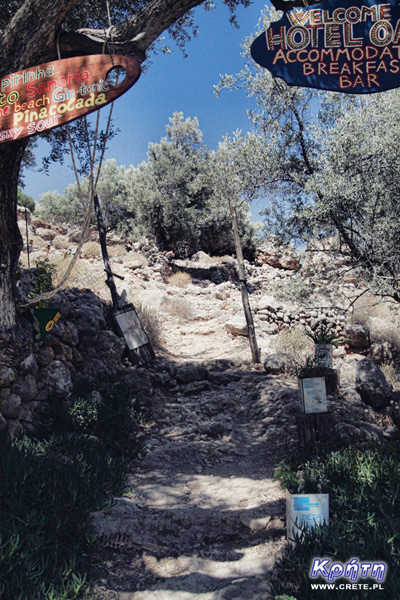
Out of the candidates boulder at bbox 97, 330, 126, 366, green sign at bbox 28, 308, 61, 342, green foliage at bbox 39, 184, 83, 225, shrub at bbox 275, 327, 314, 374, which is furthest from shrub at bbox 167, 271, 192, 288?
green sign at bbox 28, 308, 61, 342

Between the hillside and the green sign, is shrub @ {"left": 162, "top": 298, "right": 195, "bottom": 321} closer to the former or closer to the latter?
→ the hillside

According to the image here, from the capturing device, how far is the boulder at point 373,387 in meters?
7.00

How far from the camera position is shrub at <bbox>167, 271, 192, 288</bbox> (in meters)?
16.9

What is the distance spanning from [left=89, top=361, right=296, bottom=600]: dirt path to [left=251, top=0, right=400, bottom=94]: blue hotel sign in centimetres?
386

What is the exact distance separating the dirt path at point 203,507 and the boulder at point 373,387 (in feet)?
3.85

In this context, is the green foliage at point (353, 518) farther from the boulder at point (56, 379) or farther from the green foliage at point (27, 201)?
the green foliage at point (27, 201)

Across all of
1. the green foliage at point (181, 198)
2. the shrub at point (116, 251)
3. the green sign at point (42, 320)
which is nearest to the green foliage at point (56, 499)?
the green sign at point (42, 320)

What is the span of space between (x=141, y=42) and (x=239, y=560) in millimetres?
5250

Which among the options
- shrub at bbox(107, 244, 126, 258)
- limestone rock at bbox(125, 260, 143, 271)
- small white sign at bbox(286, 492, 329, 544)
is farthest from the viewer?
shrub at bbox(107, 244, 126, 258)

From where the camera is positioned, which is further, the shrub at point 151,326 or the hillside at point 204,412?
the shrub at point 151,326

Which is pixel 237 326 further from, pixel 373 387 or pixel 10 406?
pixel 10 406

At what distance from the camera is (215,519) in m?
3.88

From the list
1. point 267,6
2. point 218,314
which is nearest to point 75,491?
point 267,6

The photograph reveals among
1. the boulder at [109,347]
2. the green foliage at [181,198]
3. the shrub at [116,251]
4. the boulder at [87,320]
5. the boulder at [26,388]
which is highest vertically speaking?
the green foliage at [181,198]
